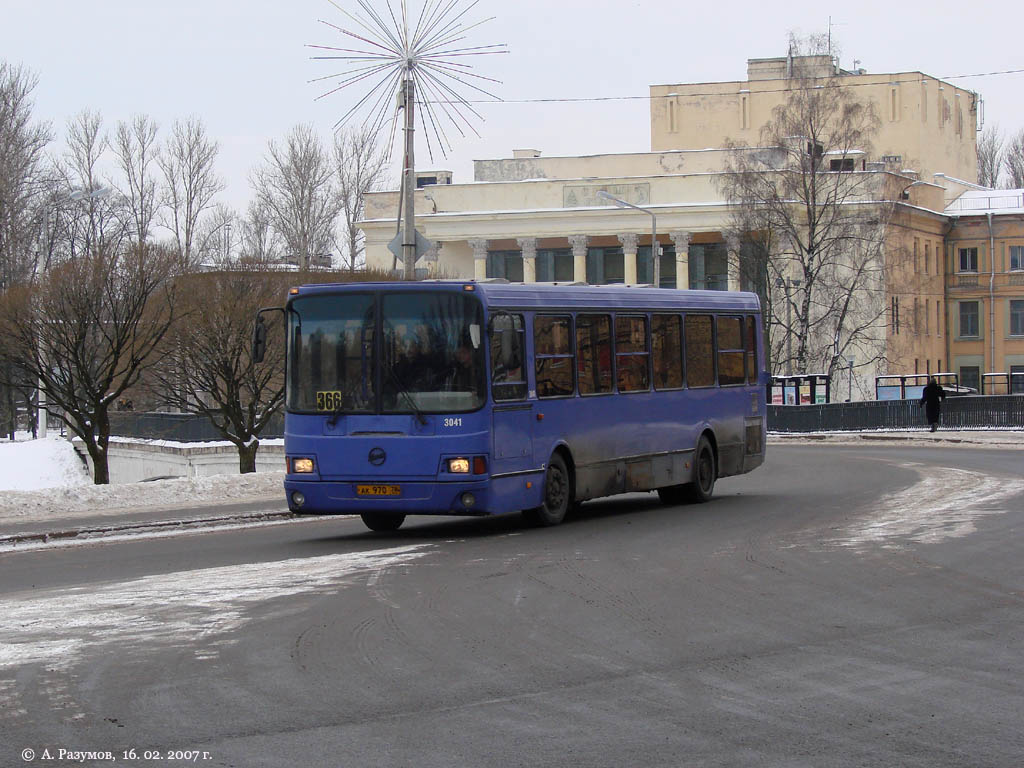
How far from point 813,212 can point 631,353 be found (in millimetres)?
47693

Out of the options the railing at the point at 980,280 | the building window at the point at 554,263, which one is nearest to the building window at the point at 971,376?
the railing at the point at 980,280

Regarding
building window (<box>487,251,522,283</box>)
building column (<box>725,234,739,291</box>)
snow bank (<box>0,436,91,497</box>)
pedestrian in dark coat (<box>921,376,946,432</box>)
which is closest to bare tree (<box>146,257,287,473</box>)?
snow bank (<box>0,436,91,497</box>)

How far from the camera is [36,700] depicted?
8.15m

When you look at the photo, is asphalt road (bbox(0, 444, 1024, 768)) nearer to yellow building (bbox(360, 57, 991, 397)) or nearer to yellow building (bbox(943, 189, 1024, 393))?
yellow building (bbox(360, 57, 991, 397))

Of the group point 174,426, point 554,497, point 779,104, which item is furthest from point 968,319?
point 554,497

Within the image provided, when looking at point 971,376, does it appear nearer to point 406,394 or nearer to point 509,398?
point 509,398

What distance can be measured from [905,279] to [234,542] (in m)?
69.5

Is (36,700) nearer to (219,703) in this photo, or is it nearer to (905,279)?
(219,703)

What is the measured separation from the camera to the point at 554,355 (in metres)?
18.4

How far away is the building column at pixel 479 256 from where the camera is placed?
91.9 m

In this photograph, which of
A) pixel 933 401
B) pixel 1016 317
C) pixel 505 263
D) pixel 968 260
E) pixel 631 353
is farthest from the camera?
pixel 505 263

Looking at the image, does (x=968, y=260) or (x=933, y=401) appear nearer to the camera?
(x=933, y=401)

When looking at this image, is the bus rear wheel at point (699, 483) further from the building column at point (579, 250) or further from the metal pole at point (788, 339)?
the building column at point (579, 250)

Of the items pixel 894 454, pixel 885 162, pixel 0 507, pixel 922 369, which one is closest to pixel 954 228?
pixel 922 369
